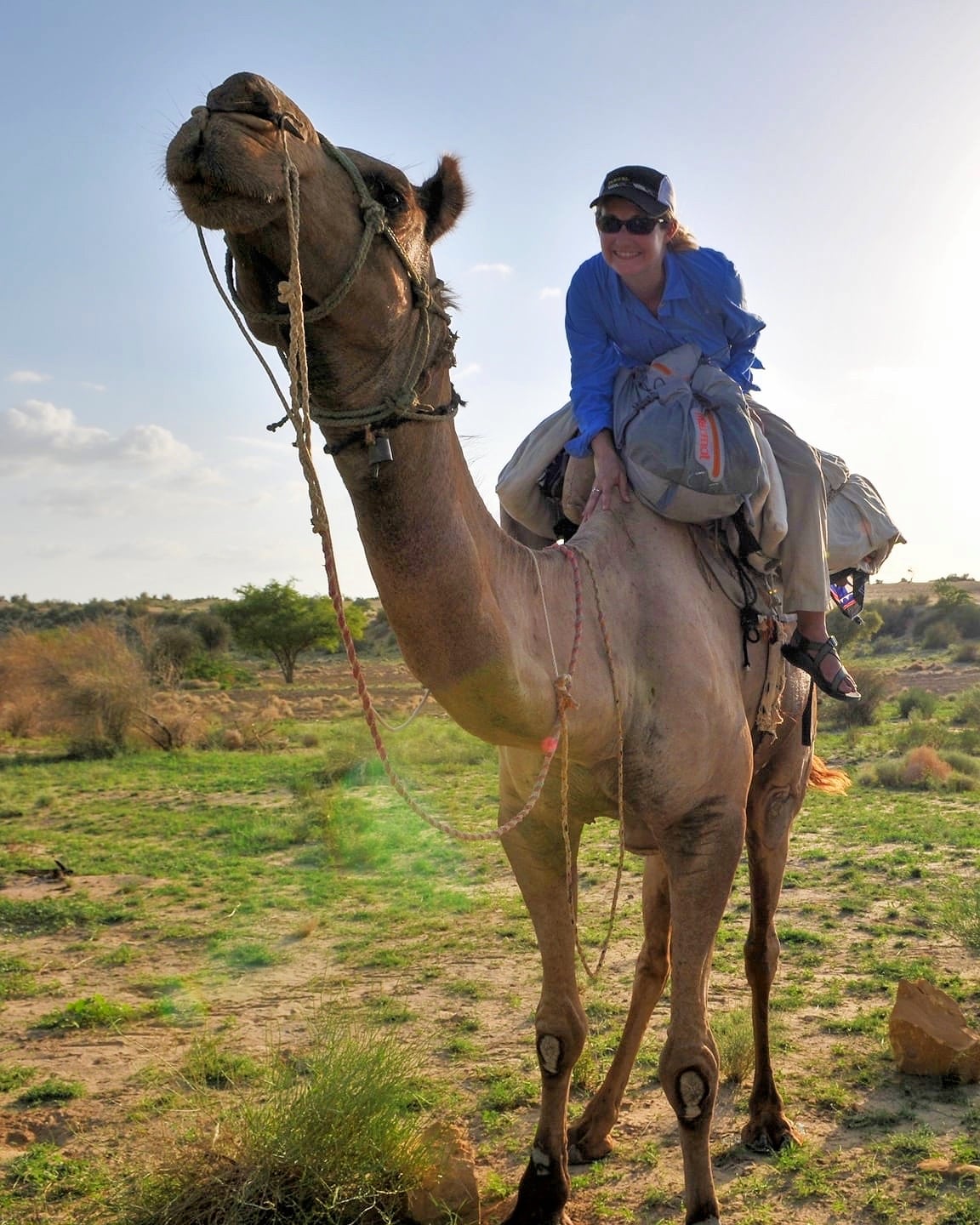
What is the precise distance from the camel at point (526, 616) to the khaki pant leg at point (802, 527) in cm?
31

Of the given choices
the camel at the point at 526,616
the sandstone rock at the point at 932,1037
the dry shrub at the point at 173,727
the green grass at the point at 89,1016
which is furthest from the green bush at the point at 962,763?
the dry shrub at the point at 173,727

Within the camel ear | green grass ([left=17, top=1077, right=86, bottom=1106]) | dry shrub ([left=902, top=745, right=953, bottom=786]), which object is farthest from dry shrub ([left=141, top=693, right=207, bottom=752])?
the camel ear

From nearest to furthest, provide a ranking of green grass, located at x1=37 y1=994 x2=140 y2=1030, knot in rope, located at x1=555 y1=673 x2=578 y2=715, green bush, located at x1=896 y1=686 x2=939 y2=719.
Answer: knot in rope, located at x1=555 y1=673 x2=578 y2=715, green grass, located at x1=37 y1=994 x2=140 y2=1030, green bush, located at x1=896 y1=686 x2=939 y2=719

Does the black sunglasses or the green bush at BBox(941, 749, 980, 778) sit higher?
Answer: the black sunglasses

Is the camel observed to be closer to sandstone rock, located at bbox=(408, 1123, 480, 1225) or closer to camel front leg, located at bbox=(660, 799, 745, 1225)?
camel front leg, located at bbox=(660, 799, 745, 1225)

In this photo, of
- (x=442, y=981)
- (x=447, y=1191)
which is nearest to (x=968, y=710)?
(x=442, y=981)

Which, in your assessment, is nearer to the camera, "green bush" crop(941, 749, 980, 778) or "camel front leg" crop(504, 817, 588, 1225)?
"camel front leg" crop(504, 817, 588, 1225)

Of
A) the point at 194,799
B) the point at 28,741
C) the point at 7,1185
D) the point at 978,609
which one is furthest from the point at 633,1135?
the point at 978,609

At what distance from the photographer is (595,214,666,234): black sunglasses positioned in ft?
13.5

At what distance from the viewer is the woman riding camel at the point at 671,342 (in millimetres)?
4172

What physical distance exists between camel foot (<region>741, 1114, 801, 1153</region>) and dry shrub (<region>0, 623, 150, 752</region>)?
17.9 metres

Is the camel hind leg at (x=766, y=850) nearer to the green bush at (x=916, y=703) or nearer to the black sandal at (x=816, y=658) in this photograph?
the black sandal at (x=816, y=658)

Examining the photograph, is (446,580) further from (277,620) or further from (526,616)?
(277,620)

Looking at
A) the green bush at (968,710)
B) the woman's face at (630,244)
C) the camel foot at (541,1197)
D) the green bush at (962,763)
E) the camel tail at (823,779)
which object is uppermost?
the woman's face at (630,244)
